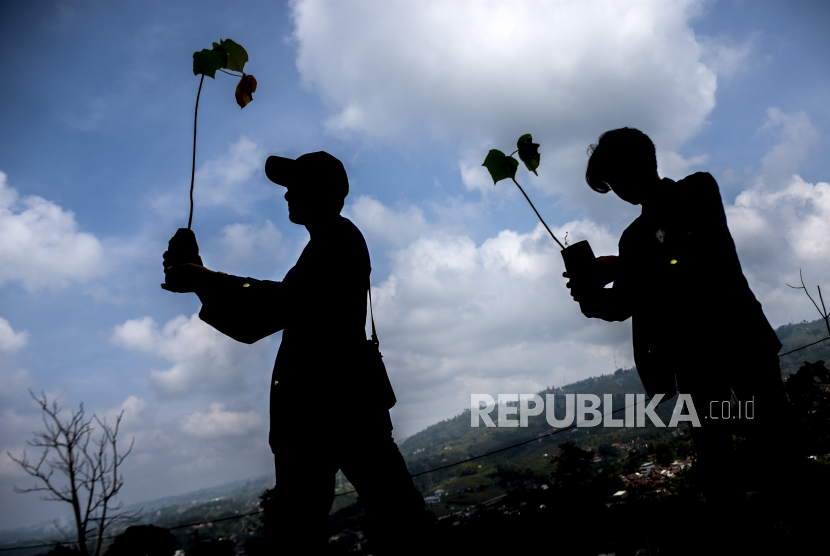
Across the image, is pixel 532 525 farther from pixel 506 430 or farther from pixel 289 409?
pixel 506 430

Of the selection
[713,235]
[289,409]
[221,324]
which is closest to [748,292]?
[713,235]

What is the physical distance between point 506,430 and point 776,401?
132 meters

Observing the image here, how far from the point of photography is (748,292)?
1.40 m

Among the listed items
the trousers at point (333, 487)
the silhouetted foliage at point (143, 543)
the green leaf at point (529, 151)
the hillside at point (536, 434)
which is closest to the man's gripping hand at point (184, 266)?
the trousers at point (333, 487)

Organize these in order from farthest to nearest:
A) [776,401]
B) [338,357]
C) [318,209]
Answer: [318,209]
[338,357]
[776,401]

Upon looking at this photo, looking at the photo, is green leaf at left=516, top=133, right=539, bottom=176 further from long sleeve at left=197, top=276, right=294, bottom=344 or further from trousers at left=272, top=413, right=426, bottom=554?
trousers at left=272, top=413, right=426, bottom=554

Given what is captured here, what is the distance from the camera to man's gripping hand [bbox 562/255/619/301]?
70.7 inches

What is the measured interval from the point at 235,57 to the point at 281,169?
762mm

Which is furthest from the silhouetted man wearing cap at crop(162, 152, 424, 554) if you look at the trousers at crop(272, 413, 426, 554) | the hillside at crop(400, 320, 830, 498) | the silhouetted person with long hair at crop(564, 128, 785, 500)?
the hillside at crop(400, 320, 830, 498)

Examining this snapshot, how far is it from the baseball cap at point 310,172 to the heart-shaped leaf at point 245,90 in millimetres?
498

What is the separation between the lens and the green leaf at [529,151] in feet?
7.16

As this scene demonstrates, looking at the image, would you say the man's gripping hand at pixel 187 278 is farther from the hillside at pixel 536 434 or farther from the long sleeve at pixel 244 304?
the hillside at pixel 536 434

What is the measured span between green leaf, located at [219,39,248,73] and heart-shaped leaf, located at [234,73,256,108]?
51mm

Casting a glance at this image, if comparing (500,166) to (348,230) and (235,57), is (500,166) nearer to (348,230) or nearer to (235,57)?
(348,230)
